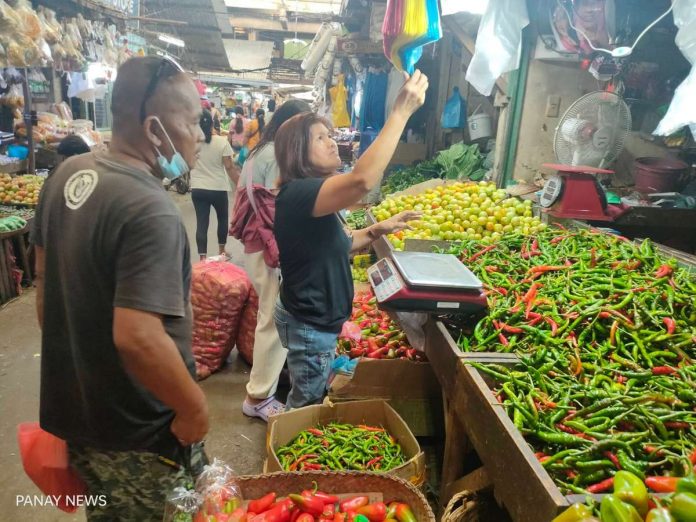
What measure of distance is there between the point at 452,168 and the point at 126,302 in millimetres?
6156

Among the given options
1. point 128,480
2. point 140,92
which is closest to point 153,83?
point 140,92

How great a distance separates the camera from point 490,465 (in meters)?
1.75

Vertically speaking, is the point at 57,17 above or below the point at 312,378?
above

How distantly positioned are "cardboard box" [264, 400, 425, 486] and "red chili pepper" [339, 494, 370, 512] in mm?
394

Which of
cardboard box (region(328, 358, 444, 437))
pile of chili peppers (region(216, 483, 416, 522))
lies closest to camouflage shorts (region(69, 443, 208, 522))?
pile of chili peppers (region(216, 483, 416, 522))

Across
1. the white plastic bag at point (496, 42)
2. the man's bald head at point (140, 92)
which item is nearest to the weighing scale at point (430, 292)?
the man's bald head at point (140, 92)

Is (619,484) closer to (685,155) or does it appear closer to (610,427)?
(610,427)

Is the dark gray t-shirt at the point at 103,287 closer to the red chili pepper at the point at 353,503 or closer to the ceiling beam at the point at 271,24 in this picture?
the red chili pepper at the point at 353,503

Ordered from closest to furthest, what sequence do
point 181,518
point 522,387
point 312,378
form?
point 181,518 → point 522,387 → point 312,378

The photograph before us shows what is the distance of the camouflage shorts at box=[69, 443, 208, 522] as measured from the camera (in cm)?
163

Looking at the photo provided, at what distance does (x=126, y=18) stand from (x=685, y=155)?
8882 mm

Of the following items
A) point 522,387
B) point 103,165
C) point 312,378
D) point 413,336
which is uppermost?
point 103,165

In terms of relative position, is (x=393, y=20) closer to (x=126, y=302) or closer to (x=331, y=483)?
(x=126, y=302)

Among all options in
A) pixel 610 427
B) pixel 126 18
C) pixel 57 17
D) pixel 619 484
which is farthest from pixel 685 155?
pixel 126 18
